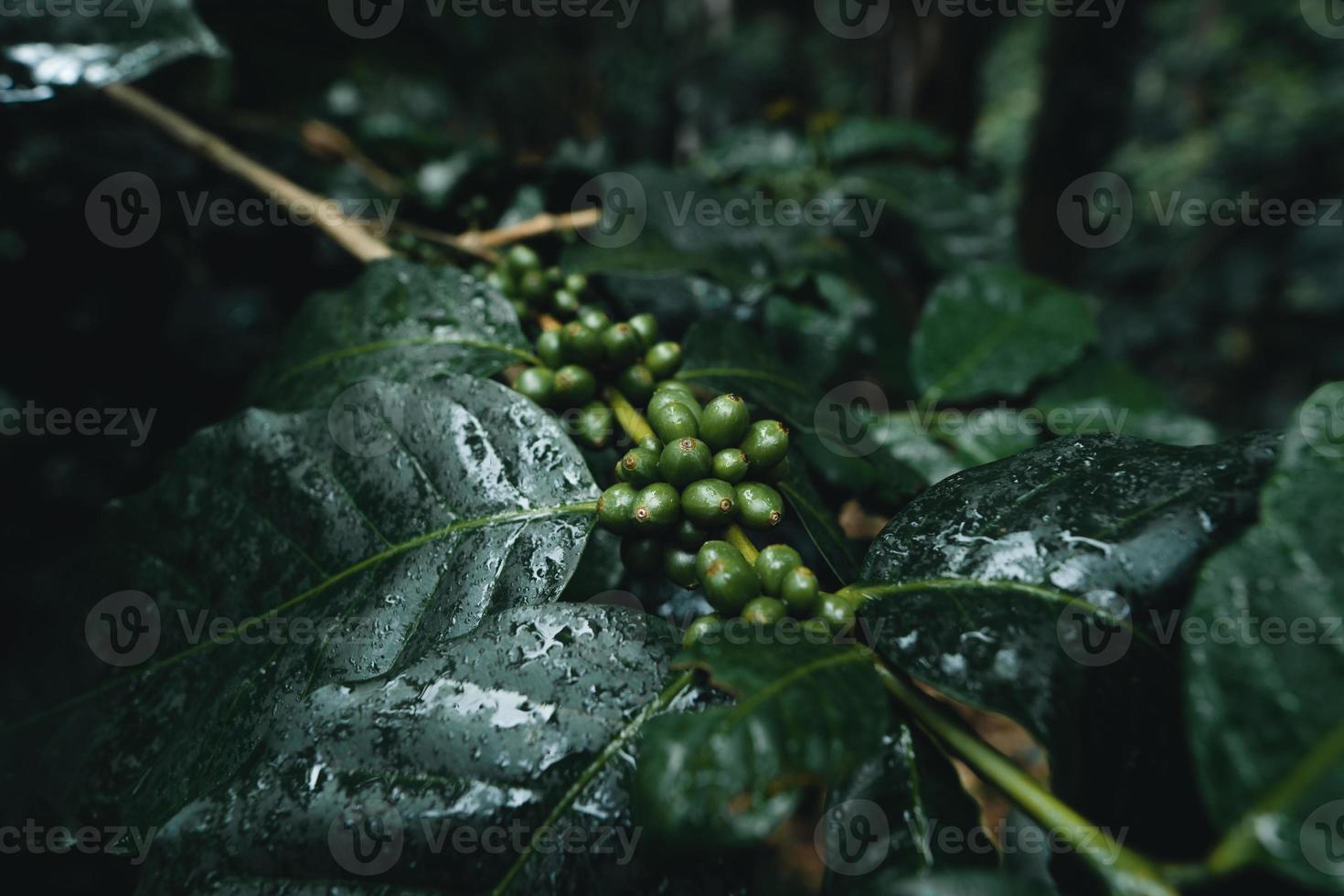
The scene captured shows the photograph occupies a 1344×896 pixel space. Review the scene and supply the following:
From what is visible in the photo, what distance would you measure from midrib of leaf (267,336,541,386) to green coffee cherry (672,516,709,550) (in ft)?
1.12

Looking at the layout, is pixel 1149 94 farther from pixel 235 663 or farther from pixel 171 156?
pixel 235 663

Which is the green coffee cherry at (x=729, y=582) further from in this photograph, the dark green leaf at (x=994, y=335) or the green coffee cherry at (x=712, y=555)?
the dark green leaf at (x=994, y=335)

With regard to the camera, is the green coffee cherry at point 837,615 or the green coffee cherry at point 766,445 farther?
the green coffee cherry at point 766,445

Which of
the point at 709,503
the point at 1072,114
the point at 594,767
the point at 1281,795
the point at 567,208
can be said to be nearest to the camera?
the point at 1281,795

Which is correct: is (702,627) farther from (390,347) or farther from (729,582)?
(390,347)

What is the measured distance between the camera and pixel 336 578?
2.29 feet

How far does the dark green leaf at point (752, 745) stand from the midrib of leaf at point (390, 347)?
52 centimetres

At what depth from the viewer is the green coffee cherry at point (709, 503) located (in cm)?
64

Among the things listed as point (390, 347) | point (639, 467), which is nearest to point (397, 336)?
point (390, 347)

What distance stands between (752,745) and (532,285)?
0.79 metres

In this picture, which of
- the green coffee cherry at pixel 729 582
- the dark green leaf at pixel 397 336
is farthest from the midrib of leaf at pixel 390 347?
the green coffee cherry at pixel 729 582

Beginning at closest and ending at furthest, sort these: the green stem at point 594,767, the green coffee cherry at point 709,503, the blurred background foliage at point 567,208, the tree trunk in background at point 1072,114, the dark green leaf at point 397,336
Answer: the green stem at point 594,767 → the green coffee cherry at point 709,503 → the dark green leaf at point 397,336 → the blurred background foliage at point 567,208 → the tree trunk in background at point 1072,114

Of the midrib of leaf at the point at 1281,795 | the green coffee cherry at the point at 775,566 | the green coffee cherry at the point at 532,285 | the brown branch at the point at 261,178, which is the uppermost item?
the brown branch at the point at 261,178

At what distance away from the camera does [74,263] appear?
140cm
